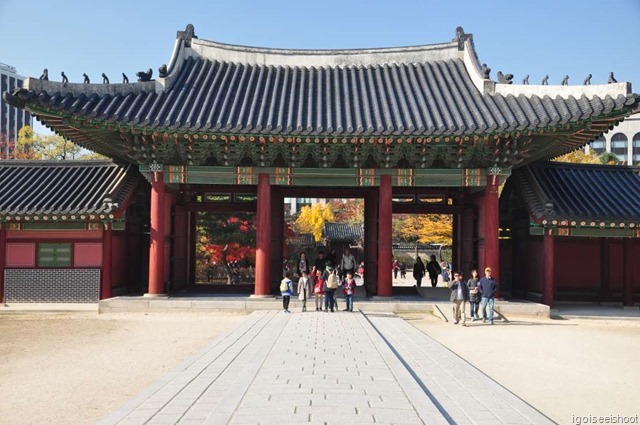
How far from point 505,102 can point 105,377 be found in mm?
14970

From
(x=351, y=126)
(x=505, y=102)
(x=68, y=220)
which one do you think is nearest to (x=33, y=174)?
(x=68, y=220)

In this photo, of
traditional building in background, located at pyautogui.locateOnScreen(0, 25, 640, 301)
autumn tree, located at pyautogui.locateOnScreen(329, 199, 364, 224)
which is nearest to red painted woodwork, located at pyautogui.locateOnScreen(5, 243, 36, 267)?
traditional building in background, located at pyautogui.locateOnScreen(0, 25, 640, 301)

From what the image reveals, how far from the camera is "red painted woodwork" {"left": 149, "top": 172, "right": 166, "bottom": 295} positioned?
17391mm

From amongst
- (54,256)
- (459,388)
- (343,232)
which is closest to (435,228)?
(343,232)

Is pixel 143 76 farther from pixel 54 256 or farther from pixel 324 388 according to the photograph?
pixel 324 388

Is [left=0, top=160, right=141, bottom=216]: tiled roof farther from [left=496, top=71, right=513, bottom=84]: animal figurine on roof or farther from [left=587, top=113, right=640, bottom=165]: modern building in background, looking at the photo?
[left=587, top=113, right=640, bottom=165]: modern building in background

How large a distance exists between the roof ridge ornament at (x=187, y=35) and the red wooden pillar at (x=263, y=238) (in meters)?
7.78

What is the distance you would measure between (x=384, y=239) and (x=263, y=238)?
4.10m

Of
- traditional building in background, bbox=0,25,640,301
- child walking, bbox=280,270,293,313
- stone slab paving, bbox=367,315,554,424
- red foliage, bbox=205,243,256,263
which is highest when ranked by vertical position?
traditional building in background, bbox=0,25,640,301

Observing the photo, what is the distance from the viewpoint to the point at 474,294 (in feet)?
52.0

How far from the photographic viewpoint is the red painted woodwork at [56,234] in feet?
62.1

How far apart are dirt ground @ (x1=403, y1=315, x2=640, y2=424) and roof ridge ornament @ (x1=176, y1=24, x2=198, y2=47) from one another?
1430cm

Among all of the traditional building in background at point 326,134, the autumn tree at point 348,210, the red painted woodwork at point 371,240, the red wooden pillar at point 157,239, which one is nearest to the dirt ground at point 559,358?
the red painted woodwork at point 371,240

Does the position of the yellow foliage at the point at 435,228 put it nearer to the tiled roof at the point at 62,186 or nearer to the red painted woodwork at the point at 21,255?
the tiled roof at the point at 62,186
